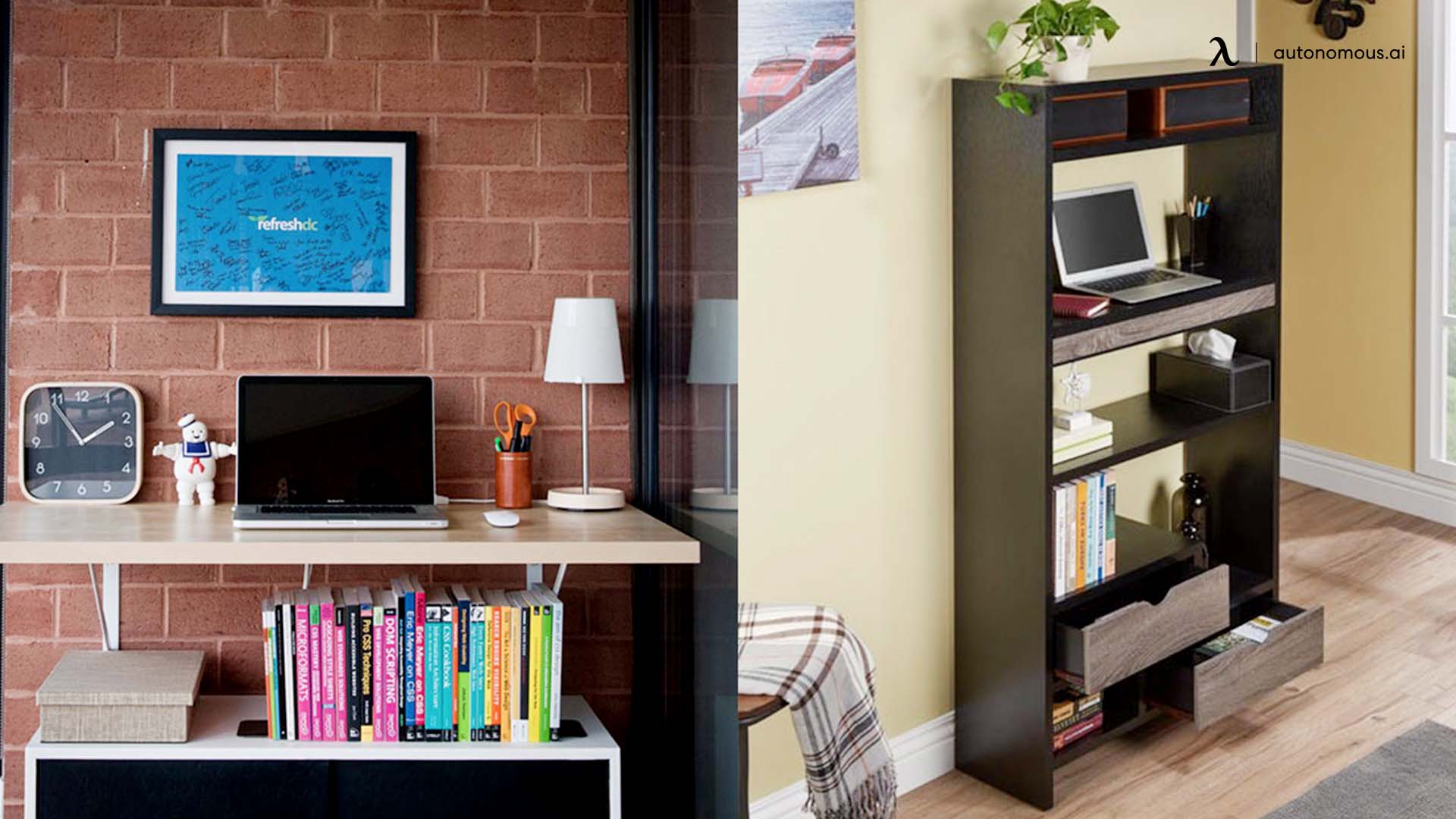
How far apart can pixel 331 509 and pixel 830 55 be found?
3.76 ft

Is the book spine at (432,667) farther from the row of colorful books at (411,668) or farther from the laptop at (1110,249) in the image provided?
the laptop at (1110,249)

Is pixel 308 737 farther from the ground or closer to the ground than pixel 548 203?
closer to the ground

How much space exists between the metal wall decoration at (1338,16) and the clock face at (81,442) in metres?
3.73

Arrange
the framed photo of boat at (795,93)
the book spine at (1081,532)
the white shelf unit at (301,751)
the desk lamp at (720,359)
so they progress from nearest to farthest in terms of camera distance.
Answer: the desk lamp at (720,359) < the white shelf unit at (301,751) < the framed photo of boat at (795,93) < the book spine at (1081,532)

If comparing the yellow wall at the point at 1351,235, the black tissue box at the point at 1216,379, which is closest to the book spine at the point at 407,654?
the black tissue box at the point at 1216,379

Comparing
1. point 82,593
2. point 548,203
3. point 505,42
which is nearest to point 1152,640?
point 548,203

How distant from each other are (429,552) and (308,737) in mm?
398

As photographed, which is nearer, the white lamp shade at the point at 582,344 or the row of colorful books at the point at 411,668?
the row of colorful books at the point at 411,668

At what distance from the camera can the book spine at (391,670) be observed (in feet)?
8.43

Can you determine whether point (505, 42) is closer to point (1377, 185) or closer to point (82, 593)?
point (82, 593)

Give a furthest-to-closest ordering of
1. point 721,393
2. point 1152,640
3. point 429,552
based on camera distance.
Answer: point 1152,640 → point 429,552 → point 721,393

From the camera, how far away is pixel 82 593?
8.96 feet

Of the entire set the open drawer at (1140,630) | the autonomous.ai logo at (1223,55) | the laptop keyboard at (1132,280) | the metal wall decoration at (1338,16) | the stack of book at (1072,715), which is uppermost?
the metal wall decoration at (1338,16)

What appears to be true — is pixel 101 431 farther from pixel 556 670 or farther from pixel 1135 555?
pixel 1135 555
